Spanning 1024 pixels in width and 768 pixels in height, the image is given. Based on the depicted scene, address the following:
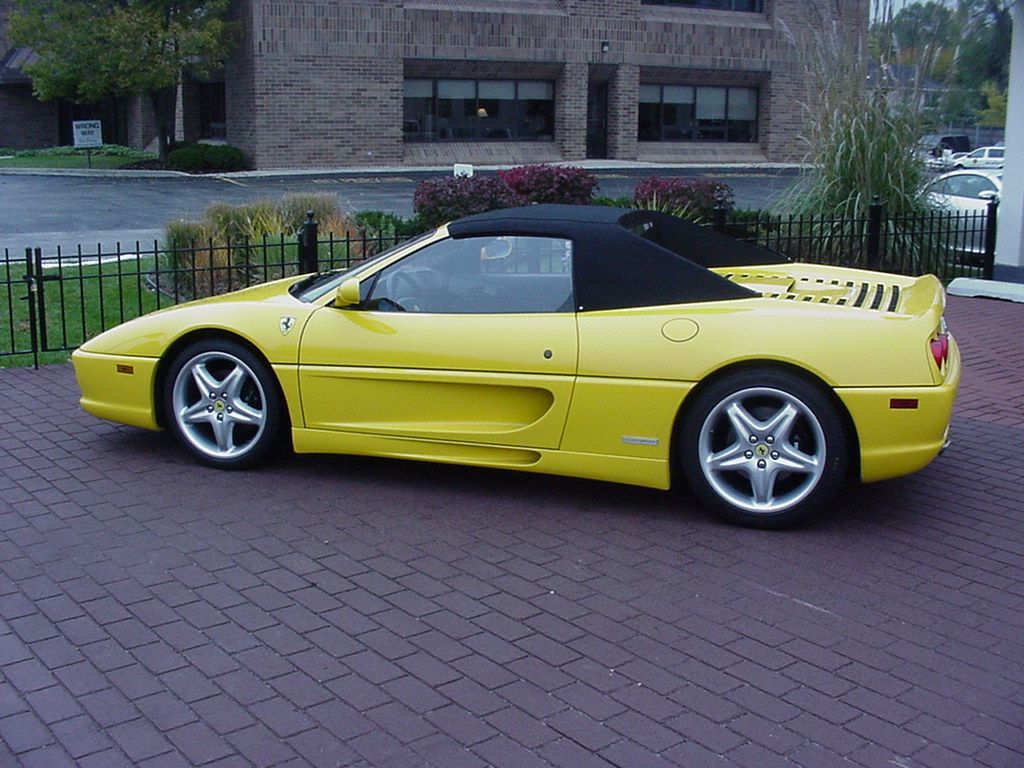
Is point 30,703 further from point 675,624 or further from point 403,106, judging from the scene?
point 403,106

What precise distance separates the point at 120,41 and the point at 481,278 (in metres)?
29.3

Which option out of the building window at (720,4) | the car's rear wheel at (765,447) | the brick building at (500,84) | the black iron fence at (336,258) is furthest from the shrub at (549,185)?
the building window at (720,4)

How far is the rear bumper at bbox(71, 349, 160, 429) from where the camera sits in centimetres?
659

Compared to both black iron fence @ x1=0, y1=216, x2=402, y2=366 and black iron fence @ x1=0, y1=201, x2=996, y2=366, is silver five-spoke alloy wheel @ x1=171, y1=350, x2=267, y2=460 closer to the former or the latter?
black iron fence @ x1=0, y1=216, x2=402, y2=366

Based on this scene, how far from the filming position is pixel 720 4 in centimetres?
4197

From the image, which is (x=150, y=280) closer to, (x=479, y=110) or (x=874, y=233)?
(x=874, y=233)

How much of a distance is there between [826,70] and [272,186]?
1831 centimetres

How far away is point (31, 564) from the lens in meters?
5.19

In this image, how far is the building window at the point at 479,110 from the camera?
37.5 metres

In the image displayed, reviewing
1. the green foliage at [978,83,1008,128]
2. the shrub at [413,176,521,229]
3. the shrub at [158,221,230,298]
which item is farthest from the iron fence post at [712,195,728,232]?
the green foliage at [978,83,1008,128]

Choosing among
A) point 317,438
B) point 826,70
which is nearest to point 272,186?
point 826,70

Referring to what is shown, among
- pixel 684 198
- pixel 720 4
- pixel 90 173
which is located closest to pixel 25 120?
pixel 90 173

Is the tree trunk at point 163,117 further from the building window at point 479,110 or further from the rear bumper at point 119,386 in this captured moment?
the rear bumper at point 119,386

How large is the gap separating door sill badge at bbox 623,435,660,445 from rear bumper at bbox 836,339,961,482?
876 millimetres
